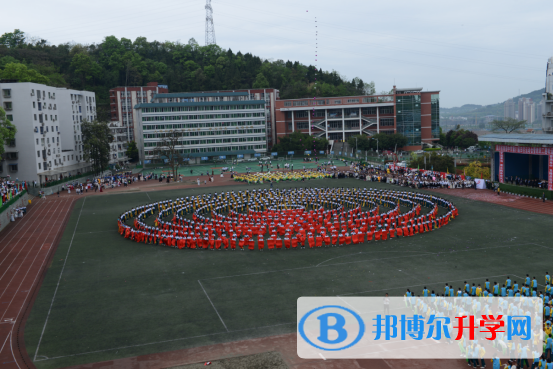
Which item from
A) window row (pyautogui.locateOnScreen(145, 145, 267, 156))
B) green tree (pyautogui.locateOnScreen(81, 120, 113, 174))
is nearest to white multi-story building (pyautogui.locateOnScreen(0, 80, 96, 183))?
green tree (pyautogui.locateOnScreen(81, 120, 113, 174))

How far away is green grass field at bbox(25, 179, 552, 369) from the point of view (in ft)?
54.0

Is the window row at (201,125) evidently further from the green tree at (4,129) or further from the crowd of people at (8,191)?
the crowd of people at (8,191)

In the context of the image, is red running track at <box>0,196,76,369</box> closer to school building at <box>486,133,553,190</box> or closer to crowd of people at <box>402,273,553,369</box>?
crowd of people at <box>402,273,553,369</box>

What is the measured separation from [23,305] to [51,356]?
610cm

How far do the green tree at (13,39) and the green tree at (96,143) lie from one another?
62510mm

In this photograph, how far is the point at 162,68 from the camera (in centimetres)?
12388

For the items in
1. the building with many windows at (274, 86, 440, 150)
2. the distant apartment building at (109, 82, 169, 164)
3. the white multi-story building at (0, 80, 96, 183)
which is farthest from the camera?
the distant apartment building at (109, 82, 169, 164)

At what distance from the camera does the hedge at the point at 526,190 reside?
40.4m

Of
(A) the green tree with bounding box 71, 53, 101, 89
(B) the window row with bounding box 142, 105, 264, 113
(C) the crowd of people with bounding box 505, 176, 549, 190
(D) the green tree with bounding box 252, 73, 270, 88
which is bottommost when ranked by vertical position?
(C) the crowd of people with bounding box 505, 176, 549, 190

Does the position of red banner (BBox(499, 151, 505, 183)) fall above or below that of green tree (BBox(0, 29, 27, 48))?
below

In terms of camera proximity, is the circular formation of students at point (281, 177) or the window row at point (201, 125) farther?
the window row at point (201, 125)

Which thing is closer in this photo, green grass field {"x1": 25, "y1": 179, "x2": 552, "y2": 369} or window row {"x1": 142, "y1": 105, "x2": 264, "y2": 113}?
green grass field {"x1": 25, "y1": 179, "x2": 552, "y2": 369}

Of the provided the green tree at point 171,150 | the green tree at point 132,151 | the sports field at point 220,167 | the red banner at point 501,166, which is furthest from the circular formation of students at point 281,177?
the green tree at point 132,151

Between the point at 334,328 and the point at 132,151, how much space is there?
92390 mm
